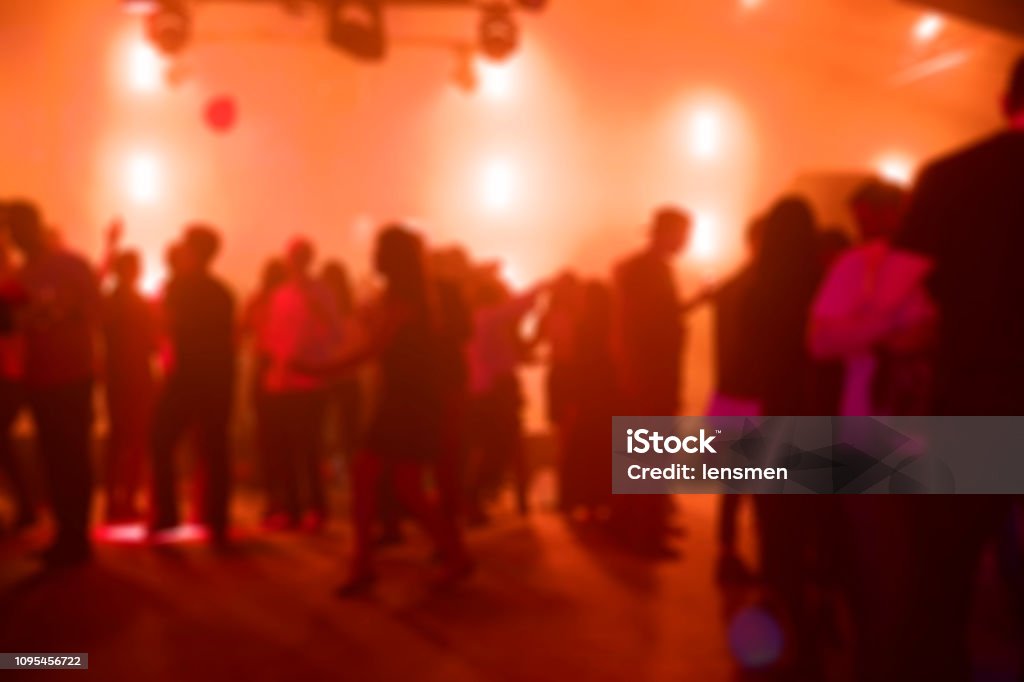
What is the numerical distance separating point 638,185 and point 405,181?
94.8 inches

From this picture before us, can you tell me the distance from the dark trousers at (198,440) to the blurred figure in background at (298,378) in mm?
461

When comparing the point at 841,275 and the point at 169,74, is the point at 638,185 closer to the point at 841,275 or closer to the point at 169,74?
the point at 169,74

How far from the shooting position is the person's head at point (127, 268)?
4.41m

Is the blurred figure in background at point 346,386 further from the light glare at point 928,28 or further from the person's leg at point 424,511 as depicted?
the light glare at point 928,28

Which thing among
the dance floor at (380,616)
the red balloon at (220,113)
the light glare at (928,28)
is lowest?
the dance floor at (380,616)

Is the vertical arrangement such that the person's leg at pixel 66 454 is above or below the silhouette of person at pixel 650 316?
below

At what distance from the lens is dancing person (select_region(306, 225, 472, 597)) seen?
10.4ft

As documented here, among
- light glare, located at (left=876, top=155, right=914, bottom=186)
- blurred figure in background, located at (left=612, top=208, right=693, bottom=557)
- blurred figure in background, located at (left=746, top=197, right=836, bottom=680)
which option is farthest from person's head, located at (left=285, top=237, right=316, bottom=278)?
light glare, located at (left=876, top=155, right=914, bottom=186)

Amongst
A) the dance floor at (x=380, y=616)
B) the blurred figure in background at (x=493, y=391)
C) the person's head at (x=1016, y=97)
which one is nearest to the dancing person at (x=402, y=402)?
the dance floor at (x=380, y=616)

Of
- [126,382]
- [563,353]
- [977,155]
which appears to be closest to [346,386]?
[126,382]

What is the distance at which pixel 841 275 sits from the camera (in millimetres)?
2033

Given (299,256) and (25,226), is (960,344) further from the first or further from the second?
(25,226)

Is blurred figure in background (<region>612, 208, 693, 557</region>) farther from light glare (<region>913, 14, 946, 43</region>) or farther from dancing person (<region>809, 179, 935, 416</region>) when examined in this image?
light glare (<region>913, 14, 946, 43</region>)

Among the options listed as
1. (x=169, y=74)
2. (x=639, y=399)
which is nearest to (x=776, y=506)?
(x=639, y=399)
